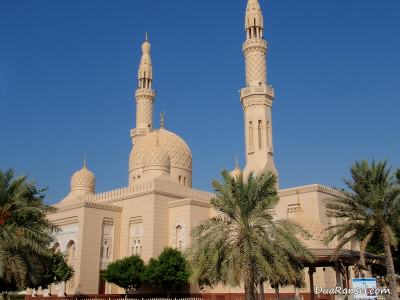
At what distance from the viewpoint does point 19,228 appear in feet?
52.3

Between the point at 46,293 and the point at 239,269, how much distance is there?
65.2 feet

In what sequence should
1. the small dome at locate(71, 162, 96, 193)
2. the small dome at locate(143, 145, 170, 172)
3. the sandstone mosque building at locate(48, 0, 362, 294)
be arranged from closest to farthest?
1. the sandstone mosque building at locate(48, 0, 362, 294)
2. the small dome at locate(143, 145, 170, 172)
3. the small dome at locate(71, 162, 96, 193)

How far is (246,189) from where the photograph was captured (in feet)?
50.2

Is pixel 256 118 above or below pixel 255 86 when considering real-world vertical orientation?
below

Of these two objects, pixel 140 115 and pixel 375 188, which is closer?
pixel 375 188

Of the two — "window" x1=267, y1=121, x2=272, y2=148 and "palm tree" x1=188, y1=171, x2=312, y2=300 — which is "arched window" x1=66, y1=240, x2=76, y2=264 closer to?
"window" x1=267, y1=121, x2=272, y2=148

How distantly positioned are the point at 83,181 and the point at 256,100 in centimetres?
1512

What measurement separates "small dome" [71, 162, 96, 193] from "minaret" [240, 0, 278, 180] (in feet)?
44.3

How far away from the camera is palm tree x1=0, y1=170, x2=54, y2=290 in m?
15.2

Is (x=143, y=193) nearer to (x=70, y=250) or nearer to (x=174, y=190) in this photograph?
(x=174, y=190)

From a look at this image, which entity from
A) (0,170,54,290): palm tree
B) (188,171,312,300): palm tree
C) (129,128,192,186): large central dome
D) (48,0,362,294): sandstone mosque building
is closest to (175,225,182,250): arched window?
(48,0,362,294): sandstone mosque building

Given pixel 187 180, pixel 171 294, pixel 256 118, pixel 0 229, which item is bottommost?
pixel 171 294

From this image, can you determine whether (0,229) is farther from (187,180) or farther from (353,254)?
(187,180)

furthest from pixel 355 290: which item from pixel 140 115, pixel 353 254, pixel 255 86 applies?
pixel 140 115
